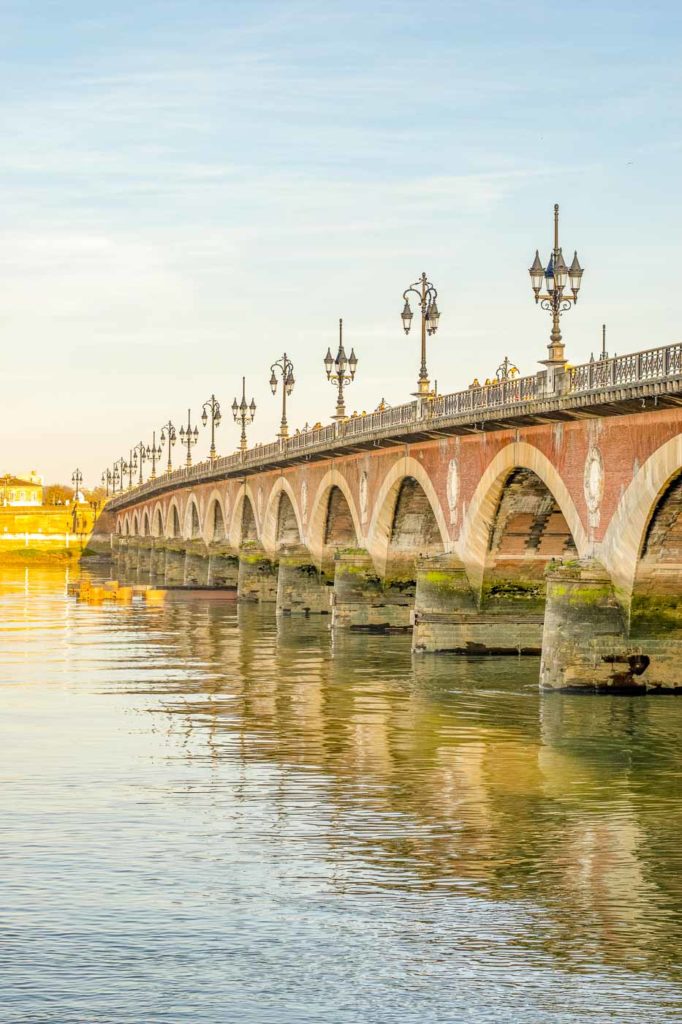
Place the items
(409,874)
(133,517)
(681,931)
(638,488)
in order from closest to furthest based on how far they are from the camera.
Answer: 1. (681,931)
2. (409,874)
3. (638,488)
4. (133,517)

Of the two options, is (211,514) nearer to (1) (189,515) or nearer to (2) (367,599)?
(1) (189,515)

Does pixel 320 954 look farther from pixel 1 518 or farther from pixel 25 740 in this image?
pixel 1 518

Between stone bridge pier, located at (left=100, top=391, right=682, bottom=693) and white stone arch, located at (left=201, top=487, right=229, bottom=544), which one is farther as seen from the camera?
white stone arch, located at (left=201, top=487, right=229, bottom=544)

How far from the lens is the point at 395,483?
51.2m

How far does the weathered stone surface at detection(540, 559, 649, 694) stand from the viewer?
108 ft

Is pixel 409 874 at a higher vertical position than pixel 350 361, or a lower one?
lower

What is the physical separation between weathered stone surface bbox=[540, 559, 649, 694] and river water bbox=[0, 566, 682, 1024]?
675 millimetres

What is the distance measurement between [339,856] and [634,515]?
49.3 ft

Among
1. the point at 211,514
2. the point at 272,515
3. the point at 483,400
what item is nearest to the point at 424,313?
the point at 483,400

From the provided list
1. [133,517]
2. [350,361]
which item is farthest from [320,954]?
[133,517]

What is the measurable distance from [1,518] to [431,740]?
16675 centimetres

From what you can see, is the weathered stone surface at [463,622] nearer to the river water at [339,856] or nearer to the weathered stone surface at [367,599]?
→ the river water at [339,856]

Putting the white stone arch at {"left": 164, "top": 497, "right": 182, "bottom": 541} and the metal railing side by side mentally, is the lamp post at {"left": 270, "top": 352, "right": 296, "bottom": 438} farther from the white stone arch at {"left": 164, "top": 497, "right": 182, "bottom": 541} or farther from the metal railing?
the white stone arch at {"left": 164, "top": 497, "right": 182, "bottom": 541}

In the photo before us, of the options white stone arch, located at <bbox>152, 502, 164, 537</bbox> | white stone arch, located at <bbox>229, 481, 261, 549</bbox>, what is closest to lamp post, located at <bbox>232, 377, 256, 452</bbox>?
white stone arch, located at <bbox>229, 481, 261, 549</bbox>
